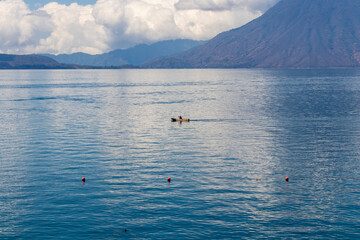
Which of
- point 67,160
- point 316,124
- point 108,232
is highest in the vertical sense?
point 316,124

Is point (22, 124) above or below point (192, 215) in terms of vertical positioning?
above

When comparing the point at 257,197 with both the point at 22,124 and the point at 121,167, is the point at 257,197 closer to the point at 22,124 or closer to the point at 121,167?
the point at 121,167

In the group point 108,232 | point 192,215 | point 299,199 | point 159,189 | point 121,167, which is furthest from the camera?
point 121,167

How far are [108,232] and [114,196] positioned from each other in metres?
10.2

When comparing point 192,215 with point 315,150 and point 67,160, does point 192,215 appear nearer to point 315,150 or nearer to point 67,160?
point 67,160

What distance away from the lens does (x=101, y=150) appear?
77.8 m

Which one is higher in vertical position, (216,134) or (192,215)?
(216,134)

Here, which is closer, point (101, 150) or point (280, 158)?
point (280, 158)

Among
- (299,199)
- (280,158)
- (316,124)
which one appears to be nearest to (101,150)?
(280,158)

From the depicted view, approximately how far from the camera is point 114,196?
169ft

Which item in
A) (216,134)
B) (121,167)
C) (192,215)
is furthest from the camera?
(216,134)

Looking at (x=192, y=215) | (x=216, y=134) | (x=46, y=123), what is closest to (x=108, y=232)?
(x=192, y=215)

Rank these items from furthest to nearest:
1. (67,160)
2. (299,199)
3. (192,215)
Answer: (67,160)
(299,199)
(192,215)

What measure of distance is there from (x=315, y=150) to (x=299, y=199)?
29.6 metres
